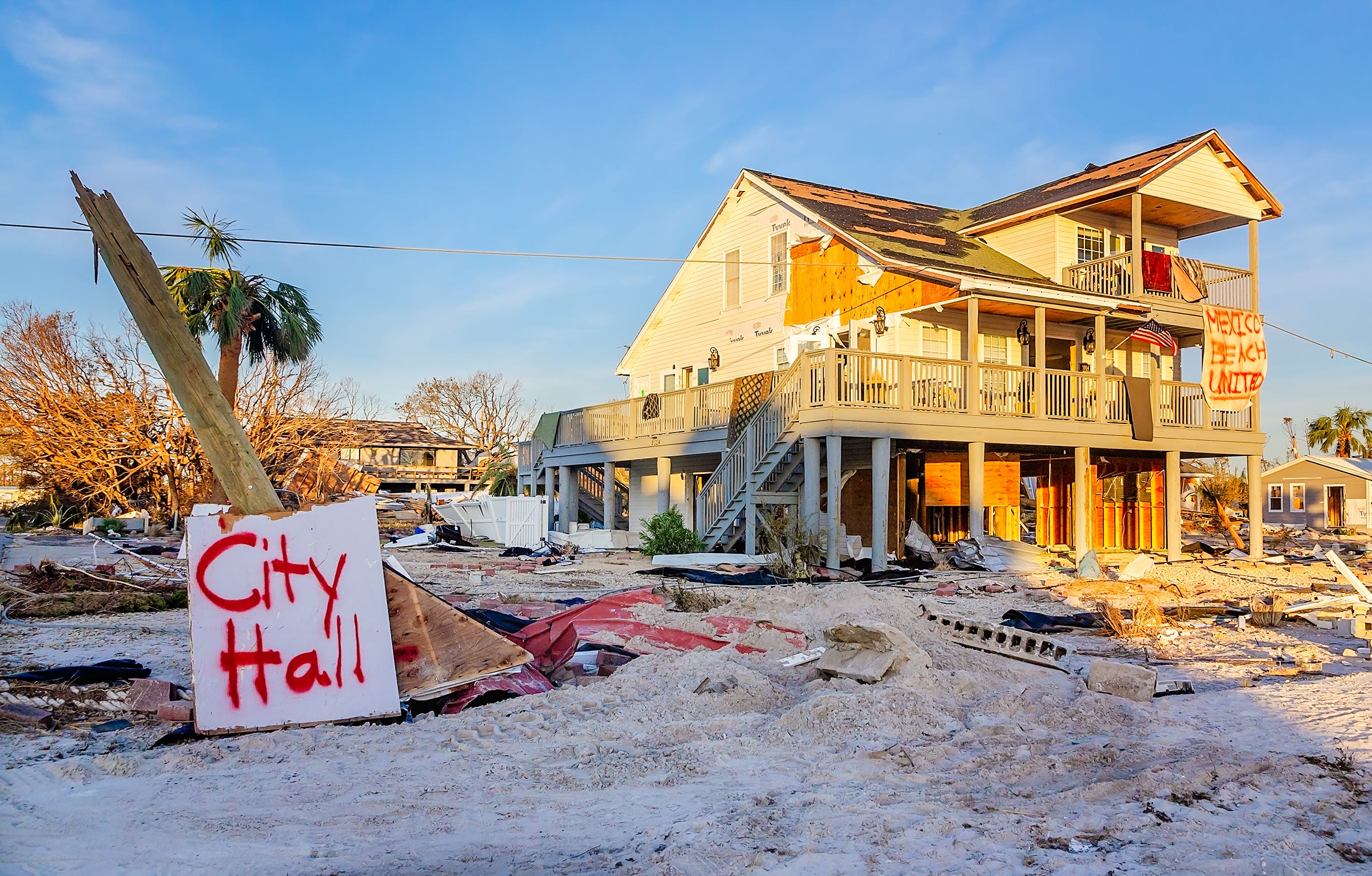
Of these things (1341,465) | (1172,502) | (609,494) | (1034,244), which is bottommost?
(1172,502)

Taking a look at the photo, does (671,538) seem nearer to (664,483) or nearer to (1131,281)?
(664,483)

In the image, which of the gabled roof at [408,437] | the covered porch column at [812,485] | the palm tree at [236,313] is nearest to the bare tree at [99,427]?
the palm tree at [236,313]

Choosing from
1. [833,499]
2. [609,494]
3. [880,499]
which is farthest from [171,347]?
[609,494]

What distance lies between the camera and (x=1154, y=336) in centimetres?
2075

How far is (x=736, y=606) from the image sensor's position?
1089 cm

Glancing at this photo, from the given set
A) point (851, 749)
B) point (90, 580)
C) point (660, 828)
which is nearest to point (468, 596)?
point (90, 580)

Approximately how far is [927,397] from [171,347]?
47.8 ft

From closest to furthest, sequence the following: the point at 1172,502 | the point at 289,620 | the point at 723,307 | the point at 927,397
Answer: the point at 289,620 < the point at 927,397 < the point at 1172,502 < the point at 723,307

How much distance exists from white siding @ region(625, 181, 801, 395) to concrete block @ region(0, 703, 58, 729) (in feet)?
58.5

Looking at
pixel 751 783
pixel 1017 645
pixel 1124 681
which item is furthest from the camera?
pixel 1017 645

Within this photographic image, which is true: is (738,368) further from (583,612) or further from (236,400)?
(583,612)

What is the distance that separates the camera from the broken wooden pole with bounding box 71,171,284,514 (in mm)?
5711

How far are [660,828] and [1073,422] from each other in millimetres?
17666

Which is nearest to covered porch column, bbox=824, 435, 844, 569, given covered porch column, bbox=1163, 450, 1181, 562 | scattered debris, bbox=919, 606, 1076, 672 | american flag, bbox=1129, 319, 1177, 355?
american flag, bbox=1129, 319, 1177, 355
